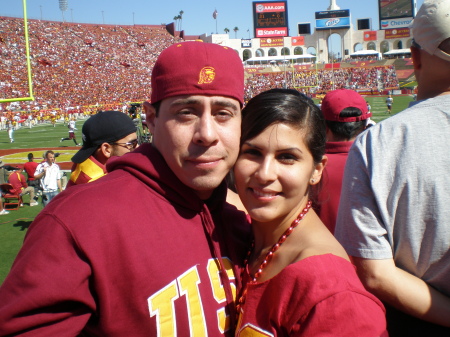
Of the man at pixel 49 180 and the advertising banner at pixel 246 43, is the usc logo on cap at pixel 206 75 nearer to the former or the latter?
the man at pixel 49 180

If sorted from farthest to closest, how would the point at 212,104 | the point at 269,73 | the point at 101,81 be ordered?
the point at 269,73 → the point at 101,81 → the point at 212,104

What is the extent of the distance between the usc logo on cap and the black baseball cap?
2853 mm

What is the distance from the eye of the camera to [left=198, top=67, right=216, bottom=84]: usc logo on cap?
148 cm

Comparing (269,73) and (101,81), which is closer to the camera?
(101,81)

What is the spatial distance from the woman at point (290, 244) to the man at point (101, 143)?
2.66 metres

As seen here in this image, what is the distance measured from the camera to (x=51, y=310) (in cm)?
118

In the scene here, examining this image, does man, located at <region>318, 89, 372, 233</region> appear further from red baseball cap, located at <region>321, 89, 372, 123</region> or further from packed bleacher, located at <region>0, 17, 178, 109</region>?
packed bleacher, located at <region>0, 17, 178, 109</region>

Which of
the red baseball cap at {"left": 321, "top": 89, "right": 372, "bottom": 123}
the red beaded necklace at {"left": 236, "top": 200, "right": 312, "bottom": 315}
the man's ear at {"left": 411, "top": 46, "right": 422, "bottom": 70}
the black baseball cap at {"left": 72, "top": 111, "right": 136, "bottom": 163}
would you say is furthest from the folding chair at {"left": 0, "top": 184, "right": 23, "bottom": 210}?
the man's ear at {"left": 411, "top": 46, "right": 422, "bottom": 70}

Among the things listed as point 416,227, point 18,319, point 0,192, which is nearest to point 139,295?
point 18,319

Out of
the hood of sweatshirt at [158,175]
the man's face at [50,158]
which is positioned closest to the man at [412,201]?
the hood of sweatshirt at [158,175]

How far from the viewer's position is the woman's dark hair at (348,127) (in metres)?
3.25

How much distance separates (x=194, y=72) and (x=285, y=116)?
377 millimetres

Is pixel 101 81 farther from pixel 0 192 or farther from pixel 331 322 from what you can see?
pixel 331 322

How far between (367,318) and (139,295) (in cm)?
66
